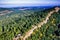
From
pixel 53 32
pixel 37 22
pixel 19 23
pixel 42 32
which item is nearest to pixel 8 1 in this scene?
pixel 19 23

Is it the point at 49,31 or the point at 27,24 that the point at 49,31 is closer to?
the point at 49,31

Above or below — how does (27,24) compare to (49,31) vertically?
above

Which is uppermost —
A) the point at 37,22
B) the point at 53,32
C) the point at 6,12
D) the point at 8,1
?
the point at 8,1

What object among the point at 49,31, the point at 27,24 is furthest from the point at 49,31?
the point at 27,24

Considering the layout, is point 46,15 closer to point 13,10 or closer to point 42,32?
point 42,32

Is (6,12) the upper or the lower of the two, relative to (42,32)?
upper

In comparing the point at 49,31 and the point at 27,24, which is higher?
the point at 27,24

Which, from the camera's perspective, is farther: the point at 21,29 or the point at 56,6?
the point at 56,6
